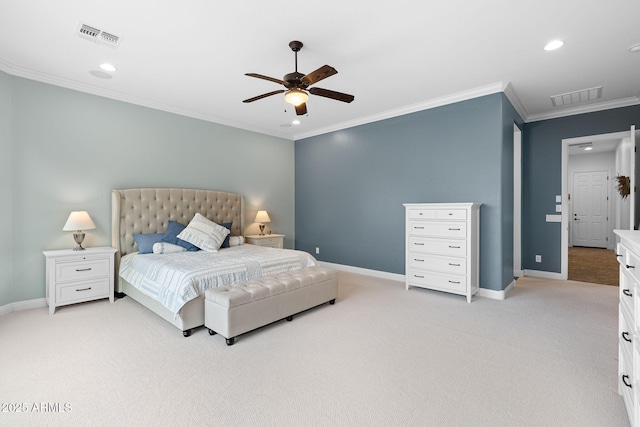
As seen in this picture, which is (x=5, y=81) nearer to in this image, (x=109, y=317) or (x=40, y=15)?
(x=40, y=15)

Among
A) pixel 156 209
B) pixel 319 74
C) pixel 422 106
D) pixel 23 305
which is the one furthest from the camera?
pixel 422 106

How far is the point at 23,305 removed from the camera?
11.8 feet

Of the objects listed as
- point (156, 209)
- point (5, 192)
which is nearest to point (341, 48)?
point (156, 209)

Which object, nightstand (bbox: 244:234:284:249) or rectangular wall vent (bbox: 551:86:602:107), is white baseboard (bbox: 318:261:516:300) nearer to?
nightstand (bbox: 244:234:284:249)

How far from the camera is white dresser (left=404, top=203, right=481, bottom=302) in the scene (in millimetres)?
3895

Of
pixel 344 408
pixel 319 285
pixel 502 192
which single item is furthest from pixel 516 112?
pixel 344 408

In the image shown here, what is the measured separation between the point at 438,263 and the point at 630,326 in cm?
248

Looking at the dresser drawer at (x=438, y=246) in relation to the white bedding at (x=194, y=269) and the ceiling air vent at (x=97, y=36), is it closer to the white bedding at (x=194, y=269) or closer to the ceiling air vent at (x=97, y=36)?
the white bedding at (x=194, y=269)

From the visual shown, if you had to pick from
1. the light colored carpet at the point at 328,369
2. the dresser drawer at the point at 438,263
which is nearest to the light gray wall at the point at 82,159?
the light colored carpet at the point at 328,369

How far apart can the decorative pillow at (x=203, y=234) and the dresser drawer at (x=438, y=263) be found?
2827 mm

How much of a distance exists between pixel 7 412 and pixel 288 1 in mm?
3276

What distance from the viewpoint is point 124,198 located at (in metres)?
4.24

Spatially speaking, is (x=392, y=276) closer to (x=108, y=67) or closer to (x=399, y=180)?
(x=399, y=180)

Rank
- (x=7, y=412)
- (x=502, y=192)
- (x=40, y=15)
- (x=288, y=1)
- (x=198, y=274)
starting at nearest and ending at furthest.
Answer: (x=7, y=412)
(x=288, y=1)
(x=40, y=15)
(x=198, y=274)
(x=502, y=192)
